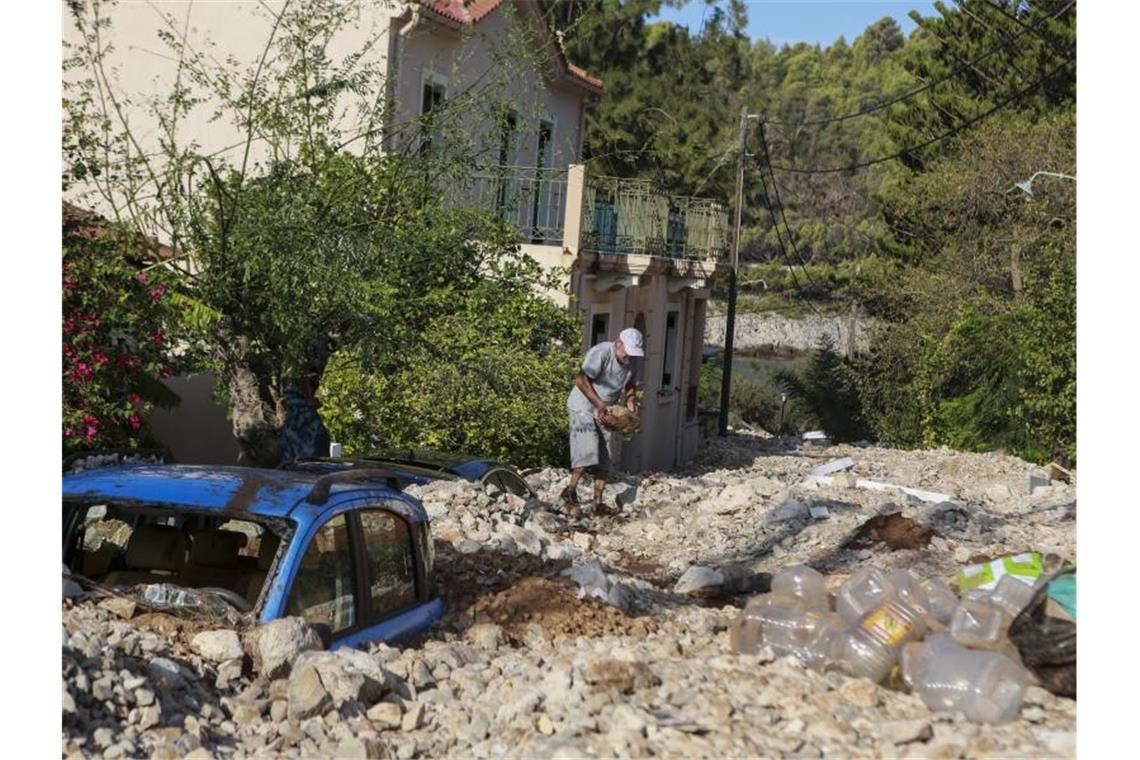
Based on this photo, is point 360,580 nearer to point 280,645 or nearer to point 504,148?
point 280,645

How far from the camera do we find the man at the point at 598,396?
13445 millimetres

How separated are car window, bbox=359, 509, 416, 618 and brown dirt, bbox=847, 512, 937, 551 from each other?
6312mm

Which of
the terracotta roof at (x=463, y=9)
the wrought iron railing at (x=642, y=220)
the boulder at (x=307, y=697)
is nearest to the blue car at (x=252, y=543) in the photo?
the boulder at (x=307, y=697)

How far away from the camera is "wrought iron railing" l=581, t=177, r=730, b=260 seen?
2102cm

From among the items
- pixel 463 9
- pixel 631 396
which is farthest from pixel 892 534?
pixel 463 9

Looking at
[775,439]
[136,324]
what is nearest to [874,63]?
[775,439]

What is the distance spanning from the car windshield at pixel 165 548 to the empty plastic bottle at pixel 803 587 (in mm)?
2605

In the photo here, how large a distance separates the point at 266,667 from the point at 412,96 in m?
13.5

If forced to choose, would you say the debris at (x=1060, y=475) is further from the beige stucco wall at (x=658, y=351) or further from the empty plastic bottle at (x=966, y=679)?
the empty plastic bottle at (x=966, y=679)

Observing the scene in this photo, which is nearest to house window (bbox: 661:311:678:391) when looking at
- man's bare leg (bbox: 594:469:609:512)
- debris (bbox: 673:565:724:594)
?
man's bare leg (bbox: 594:469:609:512)

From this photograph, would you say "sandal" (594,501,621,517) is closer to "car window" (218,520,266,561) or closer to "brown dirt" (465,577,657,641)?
"brown dirt" (465,577,657,641)

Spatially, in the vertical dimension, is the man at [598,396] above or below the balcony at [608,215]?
below

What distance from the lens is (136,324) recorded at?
11102 millimetres
